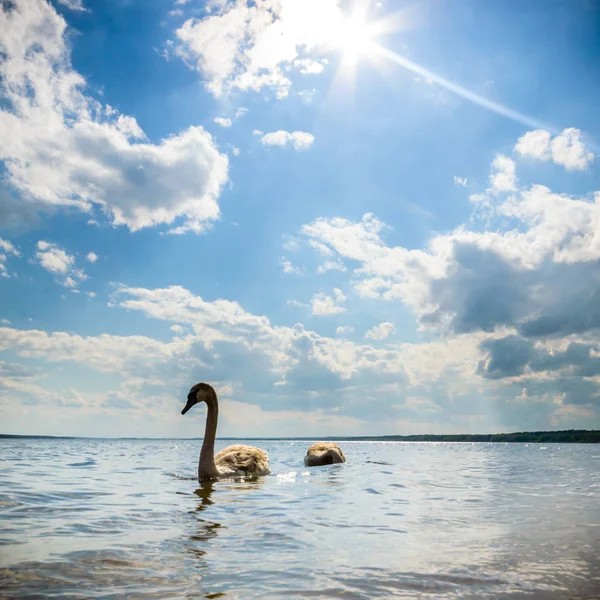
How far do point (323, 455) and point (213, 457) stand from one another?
9853mm

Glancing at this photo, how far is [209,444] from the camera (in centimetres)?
1717

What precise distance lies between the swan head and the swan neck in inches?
12.6

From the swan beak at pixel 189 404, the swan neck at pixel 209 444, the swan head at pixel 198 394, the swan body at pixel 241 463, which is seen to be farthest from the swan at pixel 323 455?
the swan beak at pixel 189 404

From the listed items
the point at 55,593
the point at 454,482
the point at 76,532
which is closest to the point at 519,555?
the point at 55,593

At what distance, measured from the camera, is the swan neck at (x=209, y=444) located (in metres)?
16.7

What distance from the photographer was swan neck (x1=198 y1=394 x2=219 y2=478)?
657 inches

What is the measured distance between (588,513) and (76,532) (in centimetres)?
991

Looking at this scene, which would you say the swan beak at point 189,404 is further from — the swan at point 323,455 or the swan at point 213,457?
the swan at point 323,455

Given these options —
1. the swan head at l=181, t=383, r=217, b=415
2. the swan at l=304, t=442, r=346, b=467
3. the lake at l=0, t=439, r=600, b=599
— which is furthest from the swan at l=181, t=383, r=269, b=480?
the swan at l=304, t=442, r=346, b=467

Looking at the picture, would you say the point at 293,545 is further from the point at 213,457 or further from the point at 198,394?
the point at 198,394

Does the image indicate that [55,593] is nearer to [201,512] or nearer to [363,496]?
[201,512]

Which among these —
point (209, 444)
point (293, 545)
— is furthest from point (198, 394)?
point (293, 545)

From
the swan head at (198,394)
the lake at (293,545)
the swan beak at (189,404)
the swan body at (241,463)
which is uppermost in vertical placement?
the swan head at (198,394)

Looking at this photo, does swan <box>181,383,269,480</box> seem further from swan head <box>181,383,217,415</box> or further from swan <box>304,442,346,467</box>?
swan <box>304,442,346,467</box>
